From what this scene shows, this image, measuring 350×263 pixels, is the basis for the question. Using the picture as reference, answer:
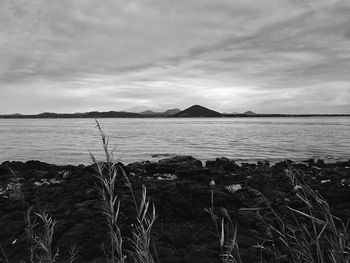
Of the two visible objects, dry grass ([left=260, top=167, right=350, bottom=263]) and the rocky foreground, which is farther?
the rocky foreground

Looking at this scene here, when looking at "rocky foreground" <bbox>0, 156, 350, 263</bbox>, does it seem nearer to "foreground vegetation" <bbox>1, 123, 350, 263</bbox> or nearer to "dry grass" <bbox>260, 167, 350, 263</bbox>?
"foreground vegetation" <bbox>1, 123, 350, 263</bbox>

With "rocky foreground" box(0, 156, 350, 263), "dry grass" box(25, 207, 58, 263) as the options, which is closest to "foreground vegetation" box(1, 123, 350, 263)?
"dry grass" box(25, 207, 58, 263)

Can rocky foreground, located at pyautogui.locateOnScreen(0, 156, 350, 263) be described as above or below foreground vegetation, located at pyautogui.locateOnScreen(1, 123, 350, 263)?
below

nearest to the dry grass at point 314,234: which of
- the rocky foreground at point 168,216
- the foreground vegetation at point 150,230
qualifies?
the foreground vegetation at point 150,230

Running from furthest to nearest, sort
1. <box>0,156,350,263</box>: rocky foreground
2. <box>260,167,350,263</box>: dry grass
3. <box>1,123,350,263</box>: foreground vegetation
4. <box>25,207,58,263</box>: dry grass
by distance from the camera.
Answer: <box>0,156,350,263</box>: rocky foreground, <box>25,207,58,263</box>: dry grass, <box>1,123,350,263</box>: foreground vegetation, <box>260,167,350,263</box>: dry grass

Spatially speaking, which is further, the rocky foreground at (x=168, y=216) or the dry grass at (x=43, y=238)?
the rocky foreground at (x=168, y=216)

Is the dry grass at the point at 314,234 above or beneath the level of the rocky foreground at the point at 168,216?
above

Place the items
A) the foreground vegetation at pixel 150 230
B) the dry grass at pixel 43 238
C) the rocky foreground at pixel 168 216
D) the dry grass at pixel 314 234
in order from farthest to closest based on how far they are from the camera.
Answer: the rocky foreground at pixel 168 216, the dry grass at pixel 43 238, the foreground vegetation at pixel 150 230, the dry grass at pixel 314 234

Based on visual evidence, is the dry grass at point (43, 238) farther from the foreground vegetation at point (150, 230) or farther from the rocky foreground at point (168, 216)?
the rocky foreground at point (168, 216)

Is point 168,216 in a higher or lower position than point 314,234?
lower

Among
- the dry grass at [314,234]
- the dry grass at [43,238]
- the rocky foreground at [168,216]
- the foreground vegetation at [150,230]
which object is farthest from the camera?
the rocky foreground at [168,216]

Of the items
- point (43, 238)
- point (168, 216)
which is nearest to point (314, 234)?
point (43, 238)

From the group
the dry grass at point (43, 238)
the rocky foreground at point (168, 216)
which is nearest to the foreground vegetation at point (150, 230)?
the dry grass at point (43, 238)

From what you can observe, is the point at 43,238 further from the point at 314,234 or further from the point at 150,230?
the point at 314,234
